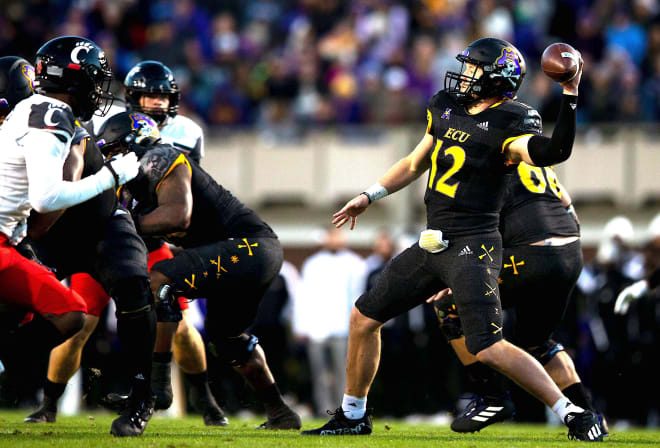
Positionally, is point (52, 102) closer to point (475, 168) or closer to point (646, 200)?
point (475, 168)

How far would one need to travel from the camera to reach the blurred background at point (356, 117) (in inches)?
459

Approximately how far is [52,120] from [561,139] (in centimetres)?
243

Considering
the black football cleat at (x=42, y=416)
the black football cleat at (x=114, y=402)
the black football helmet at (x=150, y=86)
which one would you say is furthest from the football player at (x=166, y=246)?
the black football cleat at (x=114, y=402)

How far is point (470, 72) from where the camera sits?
588 cm

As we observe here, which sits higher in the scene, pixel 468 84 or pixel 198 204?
pixel 468 84

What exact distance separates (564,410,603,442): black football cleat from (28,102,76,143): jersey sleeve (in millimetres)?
2851

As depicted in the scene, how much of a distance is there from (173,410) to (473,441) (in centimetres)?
540

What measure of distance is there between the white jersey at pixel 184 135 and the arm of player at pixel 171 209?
136 cm

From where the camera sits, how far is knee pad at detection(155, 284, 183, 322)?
5.95 m

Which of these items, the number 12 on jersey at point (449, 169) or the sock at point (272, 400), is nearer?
the number 12 on jersey at point (449, 169)

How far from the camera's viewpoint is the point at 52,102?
17.5ft

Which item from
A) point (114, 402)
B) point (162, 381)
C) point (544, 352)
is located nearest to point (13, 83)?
point (162, 381)

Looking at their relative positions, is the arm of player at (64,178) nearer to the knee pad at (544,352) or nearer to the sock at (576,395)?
the knee pad at (544,352)

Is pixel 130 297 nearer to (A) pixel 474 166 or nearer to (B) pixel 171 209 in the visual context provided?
(B) pixel 171 209
